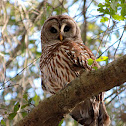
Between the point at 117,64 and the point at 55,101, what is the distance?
0.80 metres

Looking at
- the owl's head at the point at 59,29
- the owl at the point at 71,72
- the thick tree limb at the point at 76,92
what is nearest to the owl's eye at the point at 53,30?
the owl's head at the point at 59,29

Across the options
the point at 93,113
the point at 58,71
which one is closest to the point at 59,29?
the point at 58,71

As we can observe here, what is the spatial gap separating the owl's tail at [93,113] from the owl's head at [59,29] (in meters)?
1.34

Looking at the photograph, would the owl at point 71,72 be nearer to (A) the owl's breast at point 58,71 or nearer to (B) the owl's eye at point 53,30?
(A) the owl's breast at point 58,71

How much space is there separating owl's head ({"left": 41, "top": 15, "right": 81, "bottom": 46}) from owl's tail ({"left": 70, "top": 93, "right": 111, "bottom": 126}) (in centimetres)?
134

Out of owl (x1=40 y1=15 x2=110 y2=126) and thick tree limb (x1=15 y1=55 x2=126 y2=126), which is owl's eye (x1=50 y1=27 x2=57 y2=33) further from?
thick tree limb (x1=15 y1=55 x2=126 y2=126)

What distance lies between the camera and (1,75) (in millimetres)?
3883

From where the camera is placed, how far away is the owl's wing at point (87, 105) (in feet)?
11.3

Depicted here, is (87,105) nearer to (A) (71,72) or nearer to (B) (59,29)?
(A) (71,72)

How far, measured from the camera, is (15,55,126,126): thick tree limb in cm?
225

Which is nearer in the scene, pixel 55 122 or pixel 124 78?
pixel 124 78

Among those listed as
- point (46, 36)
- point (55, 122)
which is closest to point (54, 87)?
point (55, 122)

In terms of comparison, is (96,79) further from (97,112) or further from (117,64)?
(97,112)

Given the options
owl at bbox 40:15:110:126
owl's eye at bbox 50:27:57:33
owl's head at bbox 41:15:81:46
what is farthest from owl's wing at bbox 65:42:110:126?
owl's eye at bbox 50:27:57:33
